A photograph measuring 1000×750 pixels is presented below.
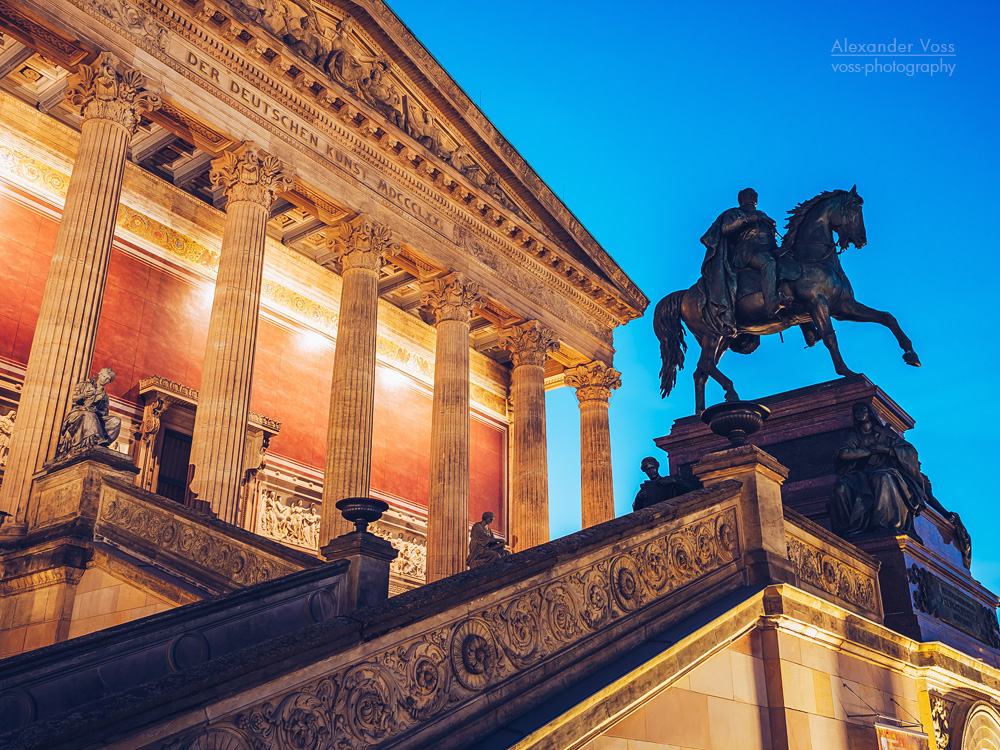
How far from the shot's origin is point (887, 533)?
8.42 m

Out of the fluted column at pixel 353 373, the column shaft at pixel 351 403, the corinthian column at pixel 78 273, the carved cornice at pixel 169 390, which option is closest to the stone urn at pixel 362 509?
the corinthian column at pixel 78 273

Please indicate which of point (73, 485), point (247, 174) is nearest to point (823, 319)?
point (73, 485)

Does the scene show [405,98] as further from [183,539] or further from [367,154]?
[183,539]

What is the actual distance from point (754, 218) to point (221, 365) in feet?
32.6

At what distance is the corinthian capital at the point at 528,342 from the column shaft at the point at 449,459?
9.51 ft

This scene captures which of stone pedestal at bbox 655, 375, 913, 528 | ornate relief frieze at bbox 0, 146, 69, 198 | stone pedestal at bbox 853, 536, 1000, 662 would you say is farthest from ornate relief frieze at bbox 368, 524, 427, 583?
stone pedestal at bbox 853, 536, 1000, 662

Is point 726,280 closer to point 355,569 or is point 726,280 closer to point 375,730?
point 355,569

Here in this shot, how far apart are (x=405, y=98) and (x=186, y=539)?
15086 mm

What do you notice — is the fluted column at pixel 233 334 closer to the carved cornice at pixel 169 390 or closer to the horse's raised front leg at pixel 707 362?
the carved cornice at pixel 169 390

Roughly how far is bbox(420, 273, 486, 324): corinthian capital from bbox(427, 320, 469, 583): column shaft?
25cm

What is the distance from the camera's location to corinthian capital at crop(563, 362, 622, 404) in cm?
2736

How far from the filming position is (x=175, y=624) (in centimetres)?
627

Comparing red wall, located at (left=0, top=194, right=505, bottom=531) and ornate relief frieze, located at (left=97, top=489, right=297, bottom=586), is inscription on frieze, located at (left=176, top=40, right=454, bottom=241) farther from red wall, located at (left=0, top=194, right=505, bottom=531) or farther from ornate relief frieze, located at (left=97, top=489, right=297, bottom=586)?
ornate relief frieze, located at (left=97, top=489, right=297, bottom=586)

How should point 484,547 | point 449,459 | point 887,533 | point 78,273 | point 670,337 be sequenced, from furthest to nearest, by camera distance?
point 449,459 → point 484,547 → point 78,273 → point 670,337 → point 887,533
